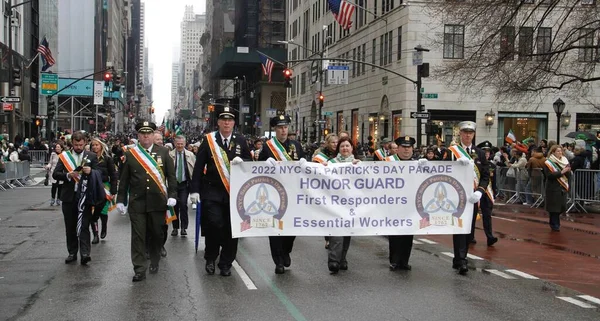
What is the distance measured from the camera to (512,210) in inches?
828

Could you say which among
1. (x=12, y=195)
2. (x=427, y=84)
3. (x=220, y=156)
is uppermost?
(x=427, y=84)

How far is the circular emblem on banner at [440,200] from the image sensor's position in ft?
33.2

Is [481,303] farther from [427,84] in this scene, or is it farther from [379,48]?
[379,48]

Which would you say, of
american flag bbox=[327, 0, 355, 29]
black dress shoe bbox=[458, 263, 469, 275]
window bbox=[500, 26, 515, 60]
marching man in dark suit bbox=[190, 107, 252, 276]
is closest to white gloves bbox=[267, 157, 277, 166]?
marching man in dark suit bbox=[190, 107, 252, 276]

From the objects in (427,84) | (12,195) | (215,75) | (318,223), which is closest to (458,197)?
A: (318,223)

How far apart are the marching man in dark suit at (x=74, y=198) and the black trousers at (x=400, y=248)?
431 cm

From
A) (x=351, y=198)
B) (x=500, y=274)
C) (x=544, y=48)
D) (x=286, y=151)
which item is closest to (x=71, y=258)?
(x=286, y=151)

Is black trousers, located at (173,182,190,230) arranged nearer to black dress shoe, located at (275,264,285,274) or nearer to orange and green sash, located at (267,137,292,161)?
orange and green sash, located at (267,137,292,161)

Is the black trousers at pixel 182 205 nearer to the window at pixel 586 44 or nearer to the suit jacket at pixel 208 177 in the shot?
the suit jacket at pixel 208 177

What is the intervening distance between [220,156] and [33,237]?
19.2 feet

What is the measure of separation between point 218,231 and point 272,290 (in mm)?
1362

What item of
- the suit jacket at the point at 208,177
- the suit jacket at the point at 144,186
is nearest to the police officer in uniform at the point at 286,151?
the suit jacket at the point at 208,177

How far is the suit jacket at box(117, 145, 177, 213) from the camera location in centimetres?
939

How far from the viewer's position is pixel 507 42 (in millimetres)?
22125
